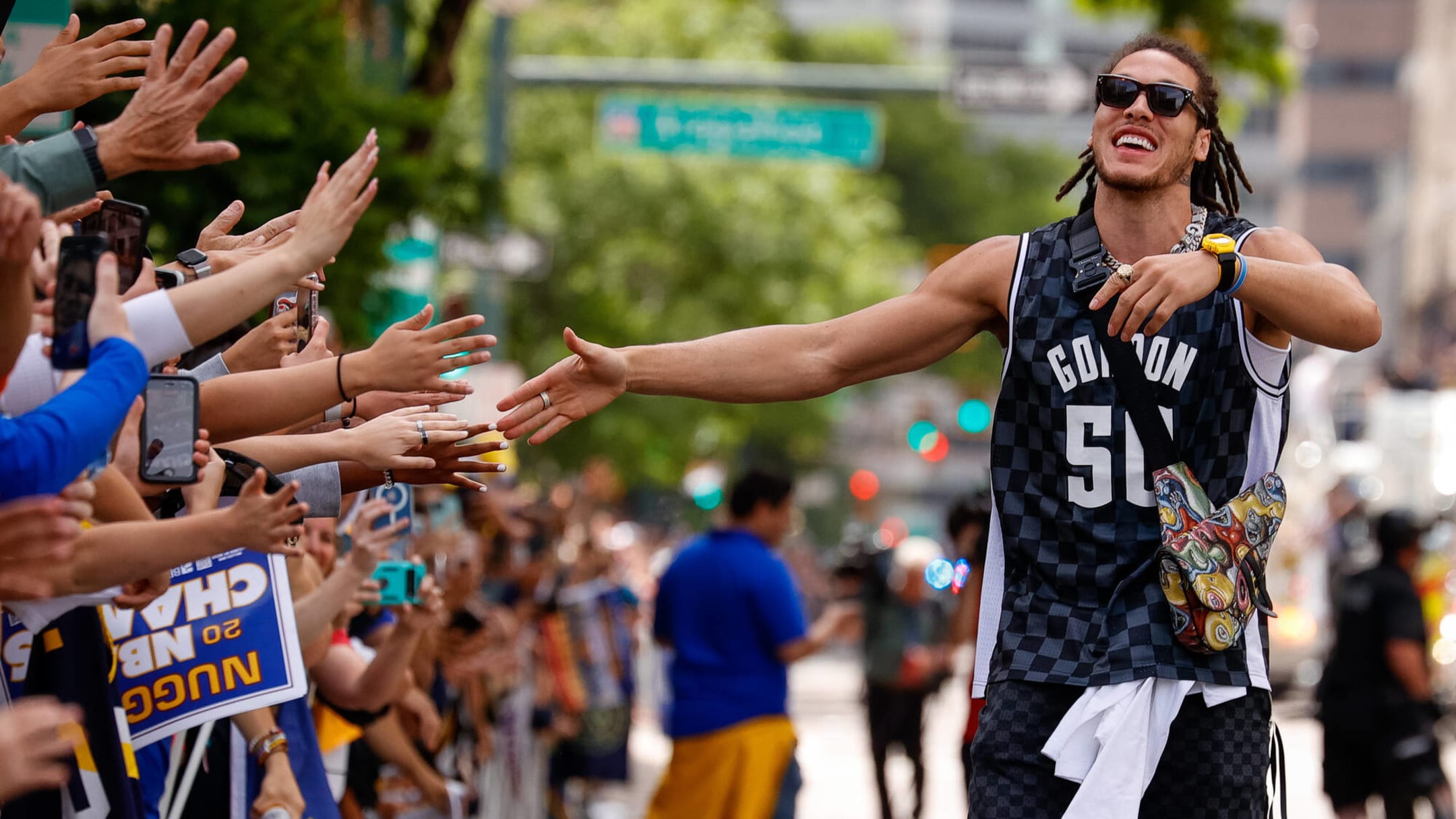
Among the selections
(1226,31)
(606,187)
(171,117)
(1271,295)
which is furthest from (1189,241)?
(606,187)

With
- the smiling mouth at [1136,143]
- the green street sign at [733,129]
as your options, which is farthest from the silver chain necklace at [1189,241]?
the green street sign at [733,129]

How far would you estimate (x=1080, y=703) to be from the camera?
4.08 meters

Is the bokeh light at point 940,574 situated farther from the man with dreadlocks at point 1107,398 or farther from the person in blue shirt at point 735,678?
the man with dreadlocks at point 1107,398

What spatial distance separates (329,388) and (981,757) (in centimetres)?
147

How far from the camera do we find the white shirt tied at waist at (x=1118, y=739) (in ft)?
13.1

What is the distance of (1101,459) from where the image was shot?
13.7 ft

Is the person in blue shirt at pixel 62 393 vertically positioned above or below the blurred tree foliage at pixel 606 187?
below

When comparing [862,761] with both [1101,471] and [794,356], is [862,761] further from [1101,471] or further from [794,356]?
[1101,471]

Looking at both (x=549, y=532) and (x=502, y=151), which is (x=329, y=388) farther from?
(x=502, y=151)

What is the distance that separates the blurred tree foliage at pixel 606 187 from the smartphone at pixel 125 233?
3811 mm

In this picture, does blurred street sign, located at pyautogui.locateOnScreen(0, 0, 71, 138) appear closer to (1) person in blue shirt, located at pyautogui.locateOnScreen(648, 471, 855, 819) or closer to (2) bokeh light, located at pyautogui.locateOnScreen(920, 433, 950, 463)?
(1) person in blue shirt, located at pyautogui.locateOnScreen(648, 471, 855, 819)

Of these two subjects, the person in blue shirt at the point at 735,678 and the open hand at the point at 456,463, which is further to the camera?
the person in blue shirt at the point at 735,678

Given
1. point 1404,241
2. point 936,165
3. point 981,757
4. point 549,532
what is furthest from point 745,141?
point 1404,241

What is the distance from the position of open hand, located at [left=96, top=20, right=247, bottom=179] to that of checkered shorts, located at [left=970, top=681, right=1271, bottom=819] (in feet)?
6.07
